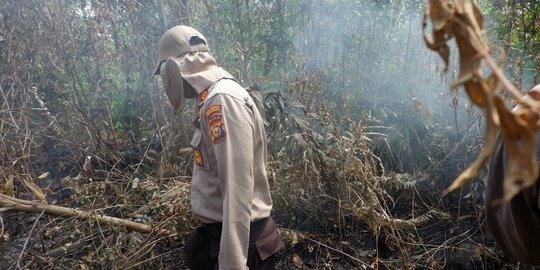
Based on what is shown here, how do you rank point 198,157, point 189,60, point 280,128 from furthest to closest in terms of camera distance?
point 280,128, point 189,60, point 198,157

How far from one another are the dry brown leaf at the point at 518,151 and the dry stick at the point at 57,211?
2.71m

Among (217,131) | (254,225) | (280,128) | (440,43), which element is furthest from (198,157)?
(440,43)

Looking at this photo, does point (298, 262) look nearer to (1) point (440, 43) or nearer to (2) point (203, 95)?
(2) point (203, 95)

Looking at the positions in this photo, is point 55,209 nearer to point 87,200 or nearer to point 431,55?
point 87,200

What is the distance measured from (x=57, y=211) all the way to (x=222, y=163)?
154cm

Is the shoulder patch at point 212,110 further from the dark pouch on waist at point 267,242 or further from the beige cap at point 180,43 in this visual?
the dark pouch on waist at point 267,242

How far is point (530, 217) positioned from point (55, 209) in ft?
8.79

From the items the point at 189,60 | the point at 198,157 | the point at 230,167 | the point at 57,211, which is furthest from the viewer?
the point at 57,211

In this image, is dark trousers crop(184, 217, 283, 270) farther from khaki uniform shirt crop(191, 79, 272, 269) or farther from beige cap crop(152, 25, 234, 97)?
beige cap crop(152, 25, 234, 97)

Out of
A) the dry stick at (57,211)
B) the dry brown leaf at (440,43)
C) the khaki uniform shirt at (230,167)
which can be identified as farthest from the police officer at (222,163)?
the dry brown leaf at (440,43)

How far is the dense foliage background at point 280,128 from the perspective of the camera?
3084 mm

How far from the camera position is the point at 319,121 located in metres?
3.53

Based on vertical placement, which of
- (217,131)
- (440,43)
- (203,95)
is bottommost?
(217,131)

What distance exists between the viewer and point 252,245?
206cm
